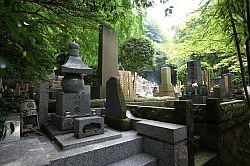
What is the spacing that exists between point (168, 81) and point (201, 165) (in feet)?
37.5

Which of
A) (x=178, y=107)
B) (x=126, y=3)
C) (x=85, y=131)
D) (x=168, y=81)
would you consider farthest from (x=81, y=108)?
(x=168, y=81)

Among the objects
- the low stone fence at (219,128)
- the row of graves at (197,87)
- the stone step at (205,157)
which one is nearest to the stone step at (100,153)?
the stone step at (205,157)

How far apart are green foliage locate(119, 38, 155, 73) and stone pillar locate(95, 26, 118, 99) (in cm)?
490

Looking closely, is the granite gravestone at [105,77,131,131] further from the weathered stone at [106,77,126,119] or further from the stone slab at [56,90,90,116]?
the stone slab at [56,90,90,116]

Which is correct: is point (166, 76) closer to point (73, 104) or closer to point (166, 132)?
point (73, 104)

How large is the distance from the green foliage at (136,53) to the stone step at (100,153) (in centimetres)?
1070

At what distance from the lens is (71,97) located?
4145 mm

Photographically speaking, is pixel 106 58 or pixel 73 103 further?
pixel 106 58

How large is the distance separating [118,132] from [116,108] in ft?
2.42

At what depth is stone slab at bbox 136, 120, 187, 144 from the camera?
2756mm

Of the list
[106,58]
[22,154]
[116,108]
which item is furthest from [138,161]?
[106,58]

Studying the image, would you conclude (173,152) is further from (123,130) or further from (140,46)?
(140,46)

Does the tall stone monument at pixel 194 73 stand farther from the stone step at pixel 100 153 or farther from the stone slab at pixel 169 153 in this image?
the stone step at pixel 100 153

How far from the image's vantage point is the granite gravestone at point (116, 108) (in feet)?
13.1
